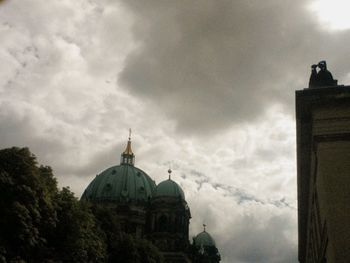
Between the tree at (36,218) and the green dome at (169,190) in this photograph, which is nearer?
the tree at (36,218)

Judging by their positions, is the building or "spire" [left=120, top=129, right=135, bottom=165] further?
"spire" [left=120, top=129, right=135, bottom=165]

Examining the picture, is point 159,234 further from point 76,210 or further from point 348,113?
point 348,113

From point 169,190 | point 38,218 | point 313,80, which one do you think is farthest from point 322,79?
point 169,190

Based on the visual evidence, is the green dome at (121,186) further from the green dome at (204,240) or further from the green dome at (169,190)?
the green dome at (204,240)

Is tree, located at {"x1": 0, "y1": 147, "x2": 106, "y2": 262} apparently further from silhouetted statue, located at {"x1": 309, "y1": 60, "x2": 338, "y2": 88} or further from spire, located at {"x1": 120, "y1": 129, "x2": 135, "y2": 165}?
spire, located at {"x1": 120, "y1": 129, "x2": 135, "y2": 165}

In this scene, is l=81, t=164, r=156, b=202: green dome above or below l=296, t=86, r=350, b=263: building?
above

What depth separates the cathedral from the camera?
255ft

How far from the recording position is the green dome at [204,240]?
100625 millimetres

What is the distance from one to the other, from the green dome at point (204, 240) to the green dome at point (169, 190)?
808 inches

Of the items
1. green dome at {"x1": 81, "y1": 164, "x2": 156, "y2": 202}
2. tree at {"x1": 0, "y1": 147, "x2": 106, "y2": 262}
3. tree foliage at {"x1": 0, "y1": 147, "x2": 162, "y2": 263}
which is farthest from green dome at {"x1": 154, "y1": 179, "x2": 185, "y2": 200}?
tree at {"x1": 0, "y1": 147, "x2": 106, "y2": 262}

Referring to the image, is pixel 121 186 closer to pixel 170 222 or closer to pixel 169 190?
pixel 169 190

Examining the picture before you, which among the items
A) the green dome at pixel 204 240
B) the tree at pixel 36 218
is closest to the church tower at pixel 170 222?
the green dome at pixel 204 240

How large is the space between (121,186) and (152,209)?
1517 centimetres

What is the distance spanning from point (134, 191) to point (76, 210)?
61.3 meters
